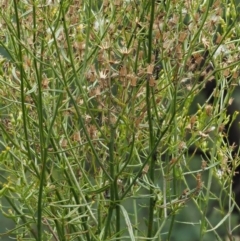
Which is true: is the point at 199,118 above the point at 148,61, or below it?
below

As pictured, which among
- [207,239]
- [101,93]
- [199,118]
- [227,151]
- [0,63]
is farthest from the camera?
[207,239]

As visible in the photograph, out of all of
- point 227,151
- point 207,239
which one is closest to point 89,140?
point 227,151

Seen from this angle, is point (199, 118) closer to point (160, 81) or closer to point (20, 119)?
point (160, 81)

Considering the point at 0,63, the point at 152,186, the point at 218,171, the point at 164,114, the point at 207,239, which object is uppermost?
the point at 0,63

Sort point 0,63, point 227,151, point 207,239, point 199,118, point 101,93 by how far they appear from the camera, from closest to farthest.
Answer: point 101,93, point 0,63, point 199,118, point 227,151, point 207,239

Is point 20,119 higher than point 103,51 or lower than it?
lower

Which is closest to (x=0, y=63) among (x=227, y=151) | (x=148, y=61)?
(x=148, y=61)

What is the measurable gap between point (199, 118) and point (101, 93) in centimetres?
29

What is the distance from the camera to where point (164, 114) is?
1331mm

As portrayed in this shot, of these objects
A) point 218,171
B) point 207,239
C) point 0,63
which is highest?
point 0,63

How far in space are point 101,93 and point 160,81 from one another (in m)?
0.20

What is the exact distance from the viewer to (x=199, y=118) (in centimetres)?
143

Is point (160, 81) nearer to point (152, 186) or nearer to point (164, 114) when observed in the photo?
point (164, 114)

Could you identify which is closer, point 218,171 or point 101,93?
point 101,93
